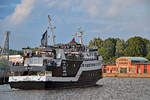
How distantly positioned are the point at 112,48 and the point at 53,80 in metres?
113

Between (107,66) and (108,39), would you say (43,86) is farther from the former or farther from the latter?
(108,39)

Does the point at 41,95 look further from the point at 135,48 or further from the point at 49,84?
the point at 135,48

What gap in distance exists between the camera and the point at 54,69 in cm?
5569

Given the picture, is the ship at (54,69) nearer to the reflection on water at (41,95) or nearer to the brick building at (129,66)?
the reflection on water at (41,95)

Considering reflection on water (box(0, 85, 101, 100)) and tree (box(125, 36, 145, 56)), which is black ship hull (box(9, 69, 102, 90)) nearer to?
reflection on water (box(0, 85, 101, 100))

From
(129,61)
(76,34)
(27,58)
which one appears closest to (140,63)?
(129,61)

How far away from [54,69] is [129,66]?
266ft

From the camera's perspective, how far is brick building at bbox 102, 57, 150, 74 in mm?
127250

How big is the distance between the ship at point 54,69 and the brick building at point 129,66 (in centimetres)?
6400

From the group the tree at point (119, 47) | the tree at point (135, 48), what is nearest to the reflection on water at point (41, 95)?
the tree at point (135, 48)

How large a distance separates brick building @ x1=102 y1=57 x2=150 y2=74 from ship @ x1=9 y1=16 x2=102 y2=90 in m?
64.0

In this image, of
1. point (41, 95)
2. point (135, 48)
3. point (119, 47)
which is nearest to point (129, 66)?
point (135, 48)

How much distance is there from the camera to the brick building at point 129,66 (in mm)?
127250

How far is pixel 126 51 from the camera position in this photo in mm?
153500
